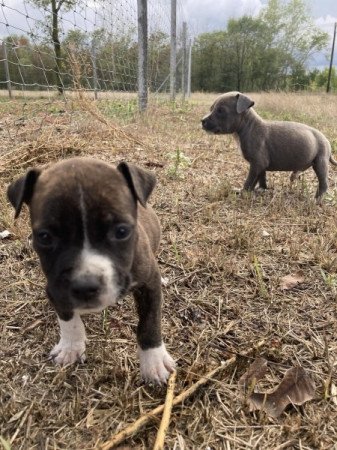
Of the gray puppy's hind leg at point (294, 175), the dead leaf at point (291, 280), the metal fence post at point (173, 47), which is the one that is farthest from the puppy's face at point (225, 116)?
the metal fence post at point (173, 47)

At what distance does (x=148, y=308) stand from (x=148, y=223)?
71 cm

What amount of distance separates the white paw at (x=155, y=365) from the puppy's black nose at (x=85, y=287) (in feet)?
2.20

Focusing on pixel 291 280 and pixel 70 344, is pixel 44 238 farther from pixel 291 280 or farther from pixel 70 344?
pixel 291 280

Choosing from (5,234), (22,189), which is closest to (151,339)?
(22,189)

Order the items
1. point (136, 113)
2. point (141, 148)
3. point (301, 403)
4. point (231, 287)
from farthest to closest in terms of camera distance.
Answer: point (136, 113), point (141, 148), point (231, 287), point (301, 403)

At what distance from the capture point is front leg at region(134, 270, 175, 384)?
2.46 m

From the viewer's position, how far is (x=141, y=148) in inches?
281

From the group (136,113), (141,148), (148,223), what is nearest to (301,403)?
(148,223)

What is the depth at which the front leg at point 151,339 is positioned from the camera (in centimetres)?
246

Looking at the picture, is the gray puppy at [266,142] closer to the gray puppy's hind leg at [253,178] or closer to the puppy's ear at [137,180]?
the gray puppy's hind leg at [253,178]

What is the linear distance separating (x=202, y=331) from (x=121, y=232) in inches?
39.9

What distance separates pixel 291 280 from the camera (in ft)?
11.3

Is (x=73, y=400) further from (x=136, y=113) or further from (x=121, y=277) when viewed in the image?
(x=136, y=113)

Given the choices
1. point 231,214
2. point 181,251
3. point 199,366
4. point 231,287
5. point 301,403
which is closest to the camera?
point 301,403
